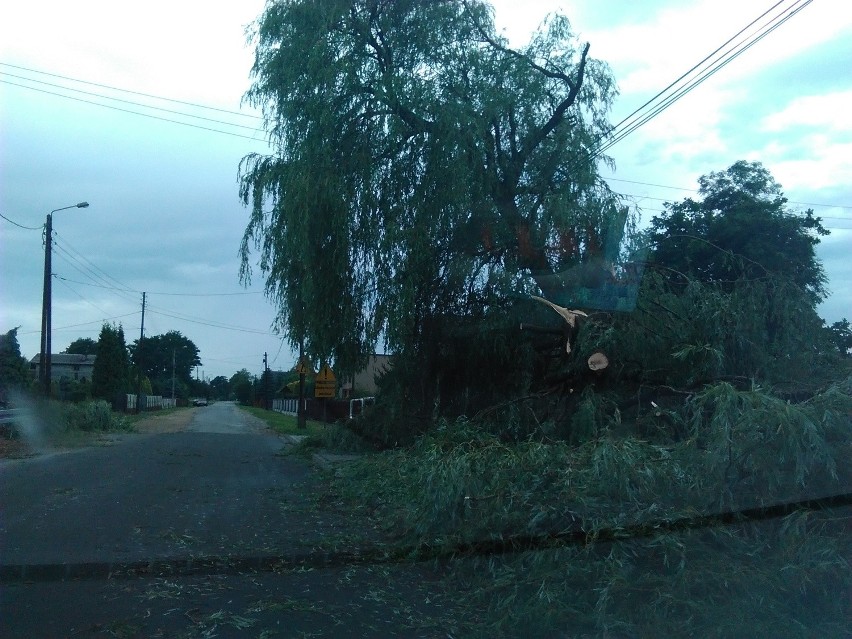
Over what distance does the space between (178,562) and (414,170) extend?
9.44m

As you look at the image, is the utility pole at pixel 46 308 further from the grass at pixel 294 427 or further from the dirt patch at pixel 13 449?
the grass at pixel 294 427

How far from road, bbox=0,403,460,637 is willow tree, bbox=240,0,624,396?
3.99m

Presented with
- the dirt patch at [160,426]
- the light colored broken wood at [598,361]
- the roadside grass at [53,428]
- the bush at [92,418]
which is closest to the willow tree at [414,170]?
the light colored broken wood at [598,361]

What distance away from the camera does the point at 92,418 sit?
28875 millimetres

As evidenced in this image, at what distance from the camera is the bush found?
27609 mm

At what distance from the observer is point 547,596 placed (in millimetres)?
5906

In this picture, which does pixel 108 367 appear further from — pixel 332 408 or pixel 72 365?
pixel 72 365

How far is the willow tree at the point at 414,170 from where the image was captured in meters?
14.4

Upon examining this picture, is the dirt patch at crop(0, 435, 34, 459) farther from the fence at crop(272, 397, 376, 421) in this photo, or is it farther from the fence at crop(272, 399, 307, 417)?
the fence at crop(272, 399, 307, 417)

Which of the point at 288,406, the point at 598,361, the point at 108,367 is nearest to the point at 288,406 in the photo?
the point at 288,406

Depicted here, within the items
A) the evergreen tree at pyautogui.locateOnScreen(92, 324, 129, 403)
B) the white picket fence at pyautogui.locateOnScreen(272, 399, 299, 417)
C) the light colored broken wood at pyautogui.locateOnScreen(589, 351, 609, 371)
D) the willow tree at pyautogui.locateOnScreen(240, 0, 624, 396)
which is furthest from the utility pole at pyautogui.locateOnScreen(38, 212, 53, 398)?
the white picket fence at pyautogui.locateOnScreen(272, 399, 299, 417)

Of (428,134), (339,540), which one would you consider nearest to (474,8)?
(428,134)

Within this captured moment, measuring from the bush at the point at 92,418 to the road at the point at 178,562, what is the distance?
50.3 ft

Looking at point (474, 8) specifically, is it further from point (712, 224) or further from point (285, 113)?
point (712, 224)
